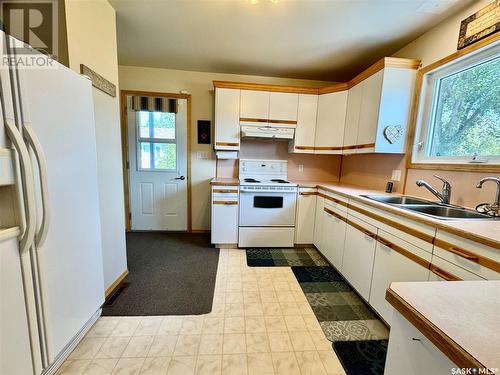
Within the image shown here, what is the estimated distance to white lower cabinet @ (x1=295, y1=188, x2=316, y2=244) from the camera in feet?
9.27

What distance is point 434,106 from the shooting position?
1.99 m

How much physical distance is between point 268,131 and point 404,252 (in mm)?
2060

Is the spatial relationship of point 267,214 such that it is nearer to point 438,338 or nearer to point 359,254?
point 359,254

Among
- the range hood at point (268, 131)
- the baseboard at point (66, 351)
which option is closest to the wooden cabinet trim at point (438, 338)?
the baseboard at point (66, 351)

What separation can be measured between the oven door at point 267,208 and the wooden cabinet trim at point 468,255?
5.58 feet

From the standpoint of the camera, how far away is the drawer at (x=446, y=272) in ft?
3.42

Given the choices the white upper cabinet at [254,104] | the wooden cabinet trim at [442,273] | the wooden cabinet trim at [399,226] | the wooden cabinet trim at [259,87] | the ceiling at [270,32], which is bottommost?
the wooden cabinet trim at [442,273]

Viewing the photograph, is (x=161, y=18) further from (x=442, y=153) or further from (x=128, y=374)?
(x=442, y=153)

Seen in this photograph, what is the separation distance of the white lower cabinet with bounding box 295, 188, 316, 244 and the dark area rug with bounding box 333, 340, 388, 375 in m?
1.50

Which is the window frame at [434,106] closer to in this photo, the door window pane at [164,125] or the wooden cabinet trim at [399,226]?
the wooden cabinet trim at [399,226]

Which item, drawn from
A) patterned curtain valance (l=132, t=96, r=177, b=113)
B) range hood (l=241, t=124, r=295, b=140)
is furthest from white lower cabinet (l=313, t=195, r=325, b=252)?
patterned curtain valance (l=132, t=96, r=177, b=113)

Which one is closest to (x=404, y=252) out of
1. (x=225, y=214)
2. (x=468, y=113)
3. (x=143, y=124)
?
(x=468, y=113)

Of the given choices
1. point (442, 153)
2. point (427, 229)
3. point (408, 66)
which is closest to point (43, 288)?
point (427, 229)

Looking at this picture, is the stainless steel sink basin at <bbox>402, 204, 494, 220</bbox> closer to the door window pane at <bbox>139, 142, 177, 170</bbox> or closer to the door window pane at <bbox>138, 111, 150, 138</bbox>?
the door window pane at <bbox>139, 142, 177, 170</bbox>
